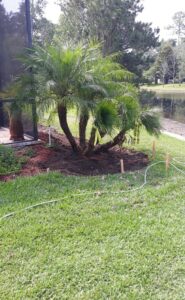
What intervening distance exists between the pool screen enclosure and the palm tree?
0.72 m

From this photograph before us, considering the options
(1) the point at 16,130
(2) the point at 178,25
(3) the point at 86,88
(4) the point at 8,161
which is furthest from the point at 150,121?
(2) the point at 178,25

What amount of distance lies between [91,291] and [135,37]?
57.9 ft

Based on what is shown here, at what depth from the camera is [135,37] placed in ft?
57.6

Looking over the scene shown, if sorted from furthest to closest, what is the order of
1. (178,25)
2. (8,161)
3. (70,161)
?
(178,25) < (70,161) < (8,161)

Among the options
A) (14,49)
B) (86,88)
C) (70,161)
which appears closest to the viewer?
(86,88)

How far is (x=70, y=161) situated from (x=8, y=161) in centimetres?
88

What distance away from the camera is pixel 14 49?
197 inches

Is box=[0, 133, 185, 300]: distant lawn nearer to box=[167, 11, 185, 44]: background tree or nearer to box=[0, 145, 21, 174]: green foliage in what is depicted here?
box=[0, 145, 21, 174]: green foliage

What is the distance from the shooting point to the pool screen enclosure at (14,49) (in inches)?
190

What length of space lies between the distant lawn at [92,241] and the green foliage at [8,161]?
1.27ft

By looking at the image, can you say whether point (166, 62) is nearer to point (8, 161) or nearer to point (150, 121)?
point (150, 121)

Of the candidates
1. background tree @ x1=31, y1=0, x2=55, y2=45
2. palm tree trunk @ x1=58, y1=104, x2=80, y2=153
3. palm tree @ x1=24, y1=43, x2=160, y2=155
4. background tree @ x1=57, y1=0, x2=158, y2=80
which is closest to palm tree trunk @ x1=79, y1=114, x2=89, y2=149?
palm tree @ x1=24, y1=43, x2=160, y2=155

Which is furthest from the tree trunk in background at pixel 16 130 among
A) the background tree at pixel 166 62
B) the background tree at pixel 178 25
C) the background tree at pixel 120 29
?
the background tree at pixel 178 25

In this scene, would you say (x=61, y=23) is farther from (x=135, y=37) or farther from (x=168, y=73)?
(x=168, y=73)
